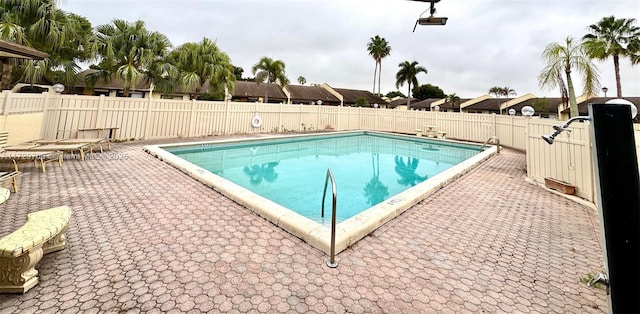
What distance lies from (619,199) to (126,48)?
17.3 metres

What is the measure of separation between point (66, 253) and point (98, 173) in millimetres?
4037

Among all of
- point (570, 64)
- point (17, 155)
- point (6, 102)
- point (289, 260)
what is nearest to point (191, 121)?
point (6, 102)

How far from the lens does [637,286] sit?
1.43 metres

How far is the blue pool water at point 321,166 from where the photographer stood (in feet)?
20.7

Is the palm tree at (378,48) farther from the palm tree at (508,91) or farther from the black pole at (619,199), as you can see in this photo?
the black pole at (619,199)

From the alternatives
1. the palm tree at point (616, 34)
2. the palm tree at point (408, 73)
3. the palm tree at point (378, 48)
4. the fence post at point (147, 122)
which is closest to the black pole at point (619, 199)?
the fence post at point (147, 122)

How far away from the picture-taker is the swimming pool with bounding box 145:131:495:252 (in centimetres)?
371

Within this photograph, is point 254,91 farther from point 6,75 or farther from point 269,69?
point 6,75

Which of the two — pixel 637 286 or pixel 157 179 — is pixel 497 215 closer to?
pixel 637 286

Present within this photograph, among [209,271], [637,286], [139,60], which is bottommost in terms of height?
[209,271]

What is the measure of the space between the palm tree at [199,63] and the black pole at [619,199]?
17.2 m

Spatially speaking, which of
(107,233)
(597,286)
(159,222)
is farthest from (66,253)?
(597,286)

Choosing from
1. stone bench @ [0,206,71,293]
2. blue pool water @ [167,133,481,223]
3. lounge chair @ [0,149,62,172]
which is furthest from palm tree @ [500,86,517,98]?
stone bench @ [0,206,71,293]

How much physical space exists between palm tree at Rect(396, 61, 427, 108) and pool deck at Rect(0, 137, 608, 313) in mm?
35620
